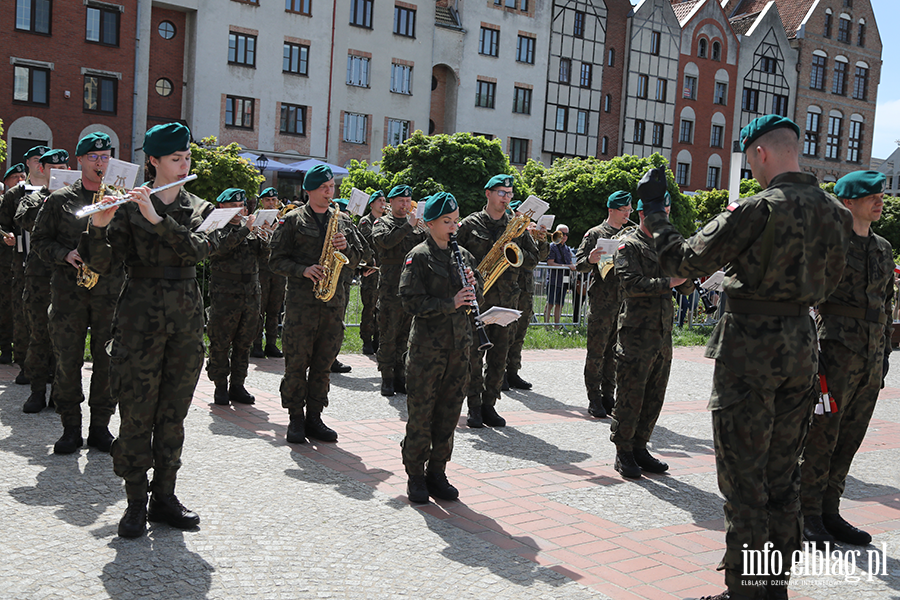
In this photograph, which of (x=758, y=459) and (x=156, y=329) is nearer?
(x=758, y=459)

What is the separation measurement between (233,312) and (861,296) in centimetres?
605

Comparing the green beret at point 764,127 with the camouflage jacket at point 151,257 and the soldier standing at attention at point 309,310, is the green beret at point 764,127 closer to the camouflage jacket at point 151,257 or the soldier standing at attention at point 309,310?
the camouflage jacket at point 151,257

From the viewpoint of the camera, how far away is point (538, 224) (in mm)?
9500

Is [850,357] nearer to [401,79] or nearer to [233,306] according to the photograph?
[233,306]

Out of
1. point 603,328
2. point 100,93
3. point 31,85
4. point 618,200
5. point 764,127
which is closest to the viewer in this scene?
point 764,127

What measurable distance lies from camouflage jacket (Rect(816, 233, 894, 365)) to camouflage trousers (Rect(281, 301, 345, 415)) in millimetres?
4035

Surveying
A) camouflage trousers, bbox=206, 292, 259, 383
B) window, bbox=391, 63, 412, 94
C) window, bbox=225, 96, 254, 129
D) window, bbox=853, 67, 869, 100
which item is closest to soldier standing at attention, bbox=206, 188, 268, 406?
camouflage trousers, bbox=206, 292, 259, 383

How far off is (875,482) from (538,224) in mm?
4194

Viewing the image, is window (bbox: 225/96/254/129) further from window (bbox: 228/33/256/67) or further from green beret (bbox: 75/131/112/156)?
green beret (bbox: 75/131/112/156)

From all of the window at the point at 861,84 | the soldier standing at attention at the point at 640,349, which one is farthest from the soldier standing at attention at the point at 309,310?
the window at the point at 861,84

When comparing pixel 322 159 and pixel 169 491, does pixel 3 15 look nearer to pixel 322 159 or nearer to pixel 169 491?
pixel 322 159

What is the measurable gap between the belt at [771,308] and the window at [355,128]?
35.9 m

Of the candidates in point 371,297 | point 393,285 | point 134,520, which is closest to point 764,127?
point 134,520

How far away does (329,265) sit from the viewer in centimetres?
762
